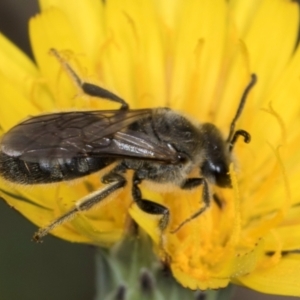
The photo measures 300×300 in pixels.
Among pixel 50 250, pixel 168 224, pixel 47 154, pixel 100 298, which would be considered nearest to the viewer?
pixel 47 154

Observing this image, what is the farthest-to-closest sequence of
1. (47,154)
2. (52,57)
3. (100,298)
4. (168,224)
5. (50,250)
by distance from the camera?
(50,250) < (52,57) < (100,298) < (168,224) < (47,154)

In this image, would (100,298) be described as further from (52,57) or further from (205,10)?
(205,10)

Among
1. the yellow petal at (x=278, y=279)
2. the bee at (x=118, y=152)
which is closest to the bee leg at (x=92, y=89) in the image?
the bee at (x=118, y=152)

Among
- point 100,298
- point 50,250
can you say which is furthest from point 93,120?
point 50,250

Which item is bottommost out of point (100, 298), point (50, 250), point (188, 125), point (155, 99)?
point (50, 250)

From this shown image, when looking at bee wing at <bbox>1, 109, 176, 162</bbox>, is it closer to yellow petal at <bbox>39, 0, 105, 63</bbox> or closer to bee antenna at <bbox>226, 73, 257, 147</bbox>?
bee antenna at <bbox>226, 73, 257, 147</bbox>

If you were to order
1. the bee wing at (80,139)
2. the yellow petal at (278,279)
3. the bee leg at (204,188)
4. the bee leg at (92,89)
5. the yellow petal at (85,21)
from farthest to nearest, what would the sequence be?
the yellow petal at (85,21), the bee leg at (92,89), the bee leg at (204,188), the yellow petal at (278,279), the bee wing at (80,139)

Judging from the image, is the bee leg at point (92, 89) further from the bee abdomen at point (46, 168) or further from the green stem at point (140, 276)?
the green stem at point (140, 276)
